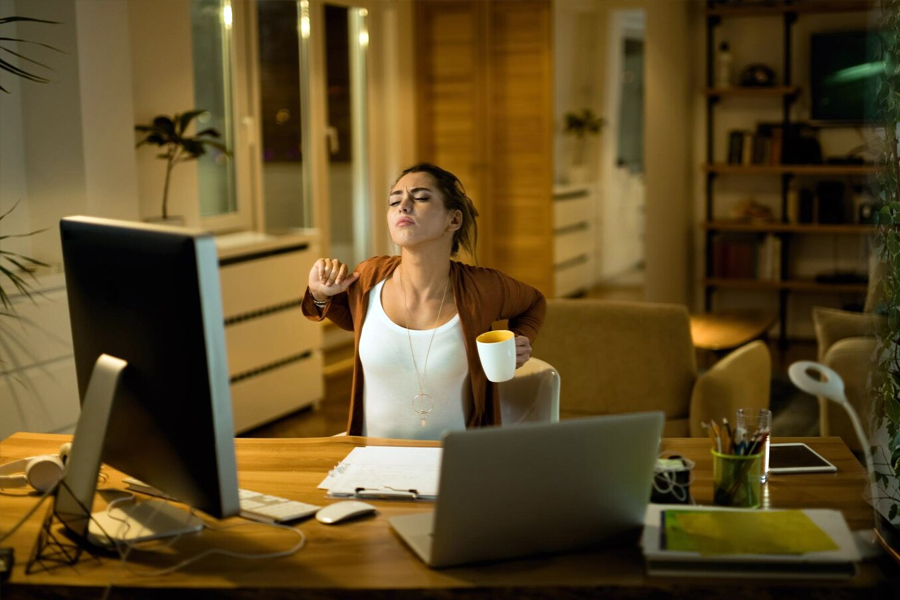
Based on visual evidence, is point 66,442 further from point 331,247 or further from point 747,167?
point 747,167

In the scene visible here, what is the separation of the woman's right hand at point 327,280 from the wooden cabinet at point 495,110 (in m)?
5.01

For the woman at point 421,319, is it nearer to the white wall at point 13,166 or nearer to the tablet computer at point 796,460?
the tablet computer at point 796,460

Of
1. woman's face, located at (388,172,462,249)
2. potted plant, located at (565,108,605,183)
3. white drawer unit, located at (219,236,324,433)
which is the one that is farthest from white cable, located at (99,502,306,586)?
potted plant, located at (565,108,605,183)

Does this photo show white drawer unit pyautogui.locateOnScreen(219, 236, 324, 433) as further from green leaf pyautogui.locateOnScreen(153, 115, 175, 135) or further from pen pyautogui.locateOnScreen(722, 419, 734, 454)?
pen pyautogui.locateOnScreen(722, 419, 734, 454)

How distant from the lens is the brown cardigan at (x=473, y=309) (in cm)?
231

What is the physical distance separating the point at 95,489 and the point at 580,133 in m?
7.06

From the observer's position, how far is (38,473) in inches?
70.0

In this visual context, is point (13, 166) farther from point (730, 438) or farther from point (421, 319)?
point (730, 438)

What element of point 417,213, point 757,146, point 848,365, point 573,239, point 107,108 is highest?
point 107,108

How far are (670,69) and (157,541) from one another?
5.75 m

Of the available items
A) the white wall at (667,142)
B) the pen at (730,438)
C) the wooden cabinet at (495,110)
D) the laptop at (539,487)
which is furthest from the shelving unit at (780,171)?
the laptop at (539,487)

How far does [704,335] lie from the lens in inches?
194

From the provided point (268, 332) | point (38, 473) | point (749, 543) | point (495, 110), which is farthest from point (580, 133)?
point (749, 543)

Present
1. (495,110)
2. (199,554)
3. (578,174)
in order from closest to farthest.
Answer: (199,554)
(495,110)
(578,174)
